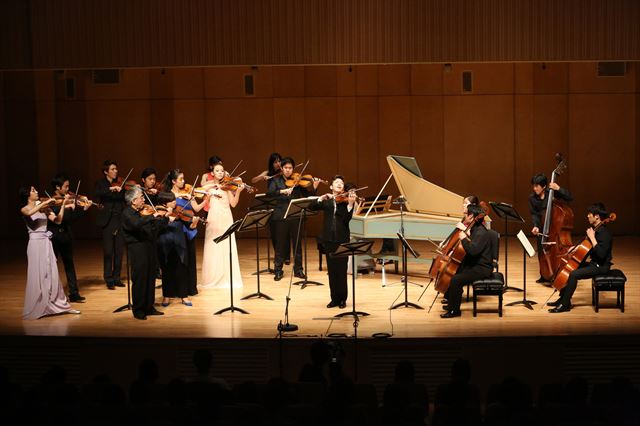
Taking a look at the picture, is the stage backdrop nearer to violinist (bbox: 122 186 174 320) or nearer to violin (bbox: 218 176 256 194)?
violin (bbox: 218 176 256 194)

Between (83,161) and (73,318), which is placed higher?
(83,161)

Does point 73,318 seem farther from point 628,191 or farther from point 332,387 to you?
point 628,191

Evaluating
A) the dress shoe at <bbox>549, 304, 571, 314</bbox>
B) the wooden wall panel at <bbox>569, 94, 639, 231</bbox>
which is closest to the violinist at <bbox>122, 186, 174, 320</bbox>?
the dress shoe at <bbox>549, 304, 571, 314</bbox>

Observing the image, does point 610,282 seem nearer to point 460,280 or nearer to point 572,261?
point 572,261

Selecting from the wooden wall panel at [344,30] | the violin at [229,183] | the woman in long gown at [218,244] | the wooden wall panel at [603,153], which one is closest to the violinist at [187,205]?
the woman in long gown at [218,244]

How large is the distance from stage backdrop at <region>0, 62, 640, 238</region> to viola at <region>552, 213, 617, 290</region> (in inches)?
210

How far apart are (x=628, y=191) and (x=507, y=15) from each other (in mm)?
4917

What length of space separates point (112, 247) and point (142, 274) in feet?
5.65

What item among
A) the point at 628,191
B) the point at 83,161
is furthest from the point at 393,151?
the point at 83,161

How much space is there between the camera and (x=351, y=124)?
14.0 m

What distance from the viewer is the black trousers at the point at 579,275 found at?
8.41 meters

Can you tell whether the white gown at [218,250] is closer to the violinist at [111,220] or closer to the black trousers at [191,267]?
the black trousers at [191,267]

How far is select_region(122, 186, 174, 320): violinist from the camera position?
26.9 ft

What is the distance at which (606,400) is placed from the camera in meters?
5.12
